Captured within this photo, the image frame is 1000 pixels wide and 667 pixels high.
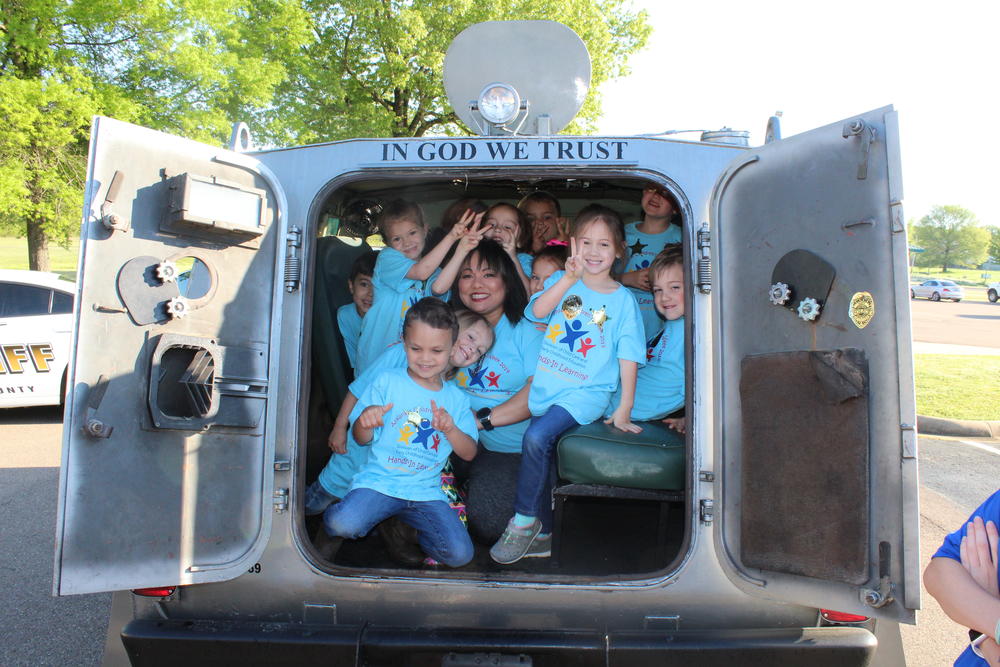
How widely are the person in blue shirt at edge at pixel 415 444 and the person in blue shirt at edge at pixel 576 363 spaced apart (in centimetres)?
25

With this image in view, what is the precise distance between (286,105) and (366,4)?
A: 10.2 ft

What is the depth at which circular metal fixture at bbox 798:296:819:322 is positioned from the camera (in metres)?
2.04

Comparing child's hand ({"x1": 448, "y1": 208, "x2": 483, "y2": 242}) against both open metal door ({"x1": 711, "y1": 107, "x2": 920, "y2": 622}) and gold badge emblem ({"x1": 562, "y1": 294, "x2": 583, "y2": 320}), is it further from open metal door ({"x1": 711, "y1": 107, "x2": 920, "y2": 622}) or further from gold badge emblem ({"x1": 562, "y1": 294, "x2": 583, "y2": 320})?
open metal door ({"x1": 711, "y1": 107, "x2": 920, "y2": 622})

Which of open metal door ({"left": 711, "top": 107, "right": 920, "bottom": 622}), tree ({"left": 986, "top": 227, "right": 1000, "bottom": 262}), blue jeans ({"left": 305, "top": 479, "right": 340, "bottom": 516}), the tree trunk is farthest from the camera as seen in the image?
tree ({"left": 986, "top": 227, "right": 1000, "bottom": 262})

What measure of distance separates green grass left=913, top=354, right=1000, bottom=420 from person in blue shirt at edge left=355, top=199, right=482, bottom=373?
7415 mm

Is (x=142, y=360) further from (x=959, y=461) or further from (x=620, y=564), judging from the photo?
(x=959, y=461)

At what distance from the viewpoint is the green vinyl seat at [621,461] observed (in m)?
2.62

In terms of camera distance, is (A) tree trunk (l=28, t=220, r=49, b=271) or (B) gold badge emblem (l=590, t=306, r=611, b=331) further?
(A) tree trunk (l=28, t=220, r=49, b=271)

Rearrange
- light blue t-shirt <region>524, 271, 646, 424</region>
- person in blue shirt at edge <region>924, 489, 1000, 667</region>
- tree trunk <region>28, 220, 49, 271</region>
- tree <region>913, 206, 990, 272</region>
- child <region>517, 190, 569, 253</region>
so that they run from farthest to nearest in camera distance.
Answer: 1. tree <region>913, 206, 990, 272</region>
2. tree trunk <region>28, 220, 49, 271</region>
3. child <region>517, 190, 569, 253</region>
4. light blue t-shirt <region>524, 271, 646, 424</region>
5. person in blue shirt at edge <region>924, 489, 1000, 667</region>

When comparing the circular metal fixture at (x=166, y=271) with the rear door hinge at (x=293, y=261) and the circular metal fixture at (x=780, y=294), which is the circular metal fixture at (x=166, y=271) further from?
the circular metal fixture at (x=780, y=294)

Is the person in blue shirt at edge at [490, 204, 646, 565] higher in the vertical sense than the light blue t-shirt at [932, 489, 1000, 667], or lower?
higher

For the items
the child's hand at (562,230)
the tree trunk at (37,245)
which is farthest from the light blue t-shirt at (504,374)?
the tree trunk at (37,245)

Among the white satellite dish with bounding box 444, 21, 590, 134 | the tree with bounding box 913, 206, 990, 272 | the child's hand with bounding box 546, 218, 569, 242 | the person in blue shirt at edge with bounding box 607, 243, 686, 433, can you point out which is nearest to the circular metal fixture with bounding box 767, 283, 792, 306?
the person in blue shirt at edge with bounding box 607, 243, 686, 433

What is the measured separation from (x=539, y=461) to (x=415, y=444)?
486mm
